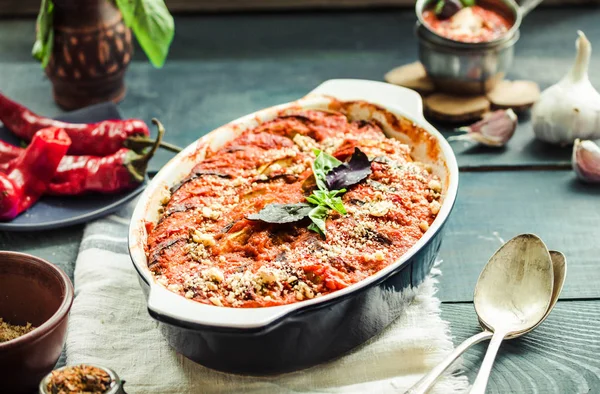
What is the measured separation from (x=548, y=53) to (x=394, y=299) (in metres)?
2.17

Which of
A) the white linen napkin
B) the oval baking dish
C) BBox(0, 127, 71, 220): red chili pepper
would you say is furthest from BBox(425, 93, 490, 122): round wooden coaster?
BBox(0, 127, 71, 220): red chili pepper

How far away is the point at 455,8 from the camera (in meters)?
3.46

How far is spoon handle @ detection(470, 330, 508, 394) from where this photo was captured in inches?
81.2

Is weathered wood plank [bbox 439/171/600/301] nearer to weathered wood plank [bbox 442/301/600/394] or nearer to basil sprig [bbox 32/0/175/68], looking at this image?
weathered wood plank [bbox 442/301/600/394]

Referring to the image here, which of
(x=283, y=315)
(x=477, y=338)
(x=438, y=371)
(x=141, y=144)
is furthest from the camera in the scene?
(x=141, y=144)

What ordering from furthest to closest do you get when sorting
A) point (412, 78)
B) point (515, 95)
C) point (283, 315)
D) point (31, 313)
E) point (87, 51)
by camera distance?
point (412, 78), point (515, 95), point (87, 51), point (31, 313), point (283, 315)

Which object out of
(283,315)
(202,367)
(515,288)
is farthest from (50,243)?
(515,288)

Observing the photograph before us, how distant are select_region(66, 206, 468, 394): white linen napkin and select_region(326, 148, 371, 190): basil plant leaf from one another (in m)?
0.38

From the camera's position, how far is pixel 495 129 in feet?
10.6

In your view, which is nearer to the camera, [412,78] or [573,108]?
[573,108]

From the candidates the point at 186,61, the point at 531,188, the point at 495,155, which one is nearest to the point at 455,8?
the point at 495,155

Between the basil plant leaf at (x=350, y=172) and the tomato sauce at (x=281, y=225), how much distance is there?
0.03 m

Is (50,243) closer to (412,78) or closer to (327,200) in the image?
(327,200)

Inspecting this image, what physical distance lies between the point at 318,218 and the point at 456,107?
4.33 ft
